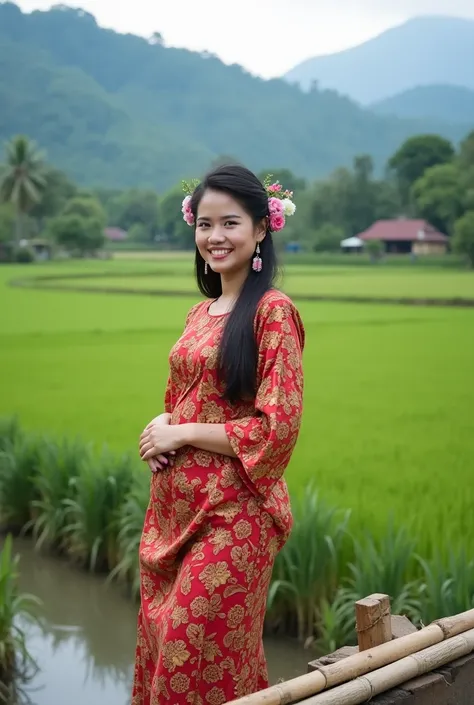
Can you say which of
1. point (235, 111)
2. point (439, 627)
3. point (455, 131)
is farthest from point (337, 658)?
point (235, 111)

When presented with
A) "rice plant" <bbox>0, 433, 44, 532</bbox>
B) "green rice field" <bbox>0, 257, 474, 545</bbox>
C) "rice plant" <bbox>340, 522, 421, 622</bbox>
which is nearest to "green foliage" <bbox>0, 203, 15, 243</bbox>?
"green rice field" <bbox>0, 257, 474, 545</bbox>

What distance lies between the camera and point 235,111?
10672 mm

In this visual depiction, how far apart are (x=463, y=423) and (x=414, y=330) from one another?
1.97 m

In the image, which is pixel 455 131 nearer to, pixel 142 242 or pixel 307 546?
pixel 142 242

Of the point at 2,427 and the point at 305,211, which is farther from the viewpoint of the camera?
the point at 305,211

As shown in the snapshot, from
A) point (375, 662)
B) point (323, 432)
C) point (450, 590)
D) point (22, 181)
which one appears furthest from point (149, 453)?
point (22, 181)

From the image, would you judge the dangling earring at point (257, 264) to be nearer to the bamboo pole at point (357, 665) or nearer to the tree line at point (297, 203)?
the bamboo pole at point (357, 665)

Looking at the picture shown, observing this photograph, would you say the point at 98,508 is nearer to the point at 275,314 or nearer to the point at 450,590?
the point at 450,590

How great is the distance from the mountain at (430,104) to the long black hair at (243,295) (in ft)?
25.0

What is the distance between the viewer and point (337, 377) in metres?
5.19

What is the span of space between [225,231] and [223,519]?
0.42 meters

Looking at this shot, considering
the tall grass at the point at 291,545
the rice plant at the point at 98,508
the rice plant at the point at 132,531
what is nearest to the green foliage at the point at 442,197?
the tall grass at the point at 291,545

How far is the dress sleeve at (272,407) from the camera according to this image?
1287 millimetres

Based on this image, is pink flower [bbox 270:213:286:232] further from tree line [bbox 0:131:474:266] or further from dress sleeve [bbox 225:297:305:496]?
tree line [bbox 0:131:474:266]
